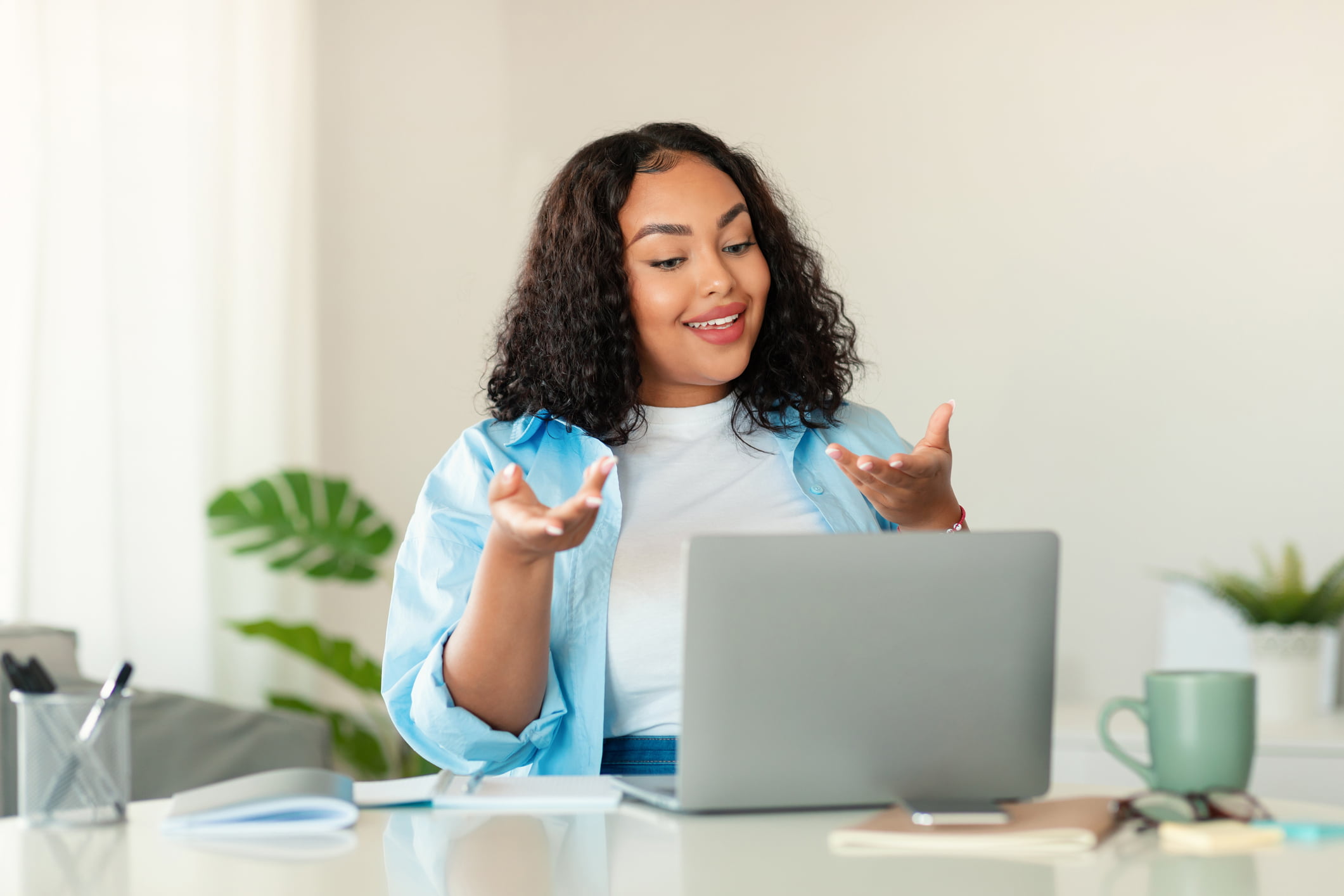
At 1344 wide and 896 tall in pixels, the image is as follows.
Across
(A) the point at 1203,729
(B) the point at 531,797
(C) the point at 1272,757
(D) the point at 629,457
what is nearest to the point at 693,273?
(D) the point at 629,457

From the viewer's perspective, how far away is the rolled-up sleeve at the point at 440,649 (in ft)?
4.36

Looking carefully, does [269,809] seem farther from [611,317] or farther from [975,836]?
[611,317]

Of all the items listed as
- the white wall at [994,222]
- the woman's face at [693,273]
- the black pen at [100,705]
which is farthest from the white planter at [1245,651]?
the black pen at [100,705]

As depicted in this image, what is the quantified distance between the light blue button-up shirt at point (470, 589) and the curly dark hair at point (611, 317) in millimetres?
68

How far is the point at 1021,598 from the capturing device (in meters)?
0.99

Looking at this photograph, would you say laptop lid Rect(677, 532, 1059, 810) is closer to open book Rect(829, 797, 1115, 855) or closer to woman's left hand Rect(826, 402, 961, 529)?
open book Rect(829, 797, 1115, 855)

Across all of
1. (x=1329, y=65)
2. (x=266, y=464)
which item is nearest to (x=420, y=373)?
(x=266, y=464)

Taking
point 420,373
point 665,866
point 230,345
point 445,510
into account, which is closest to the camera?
point 665,866

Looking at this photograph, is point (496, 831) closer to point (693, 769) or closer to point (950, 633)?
point (693, 769)

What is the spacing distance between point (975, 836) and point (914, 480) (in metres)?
0.48

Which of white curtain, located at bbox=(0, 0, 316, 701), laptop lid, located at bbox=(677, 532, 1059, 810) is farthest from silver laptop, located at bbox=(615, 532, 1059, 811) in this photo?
white curtain, located at bbox=(0, 0, 316, 701)

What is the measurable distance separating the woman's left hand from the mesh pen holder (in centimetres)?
68

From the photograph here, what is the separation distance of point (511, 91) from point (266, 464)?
123 centimetres

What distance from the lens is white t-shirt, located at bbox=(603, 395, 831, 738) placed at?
56.2 inches
